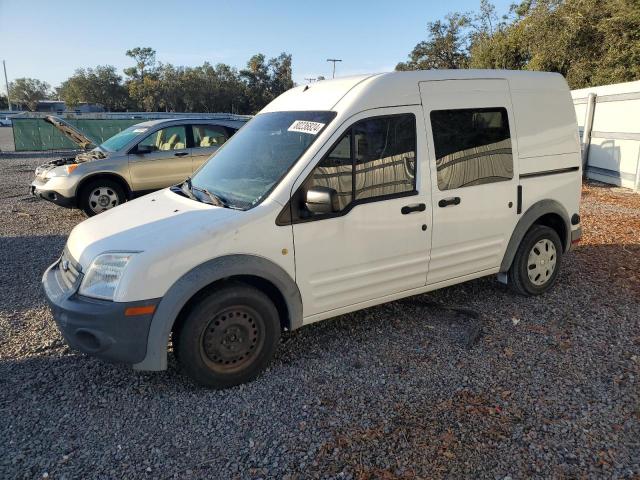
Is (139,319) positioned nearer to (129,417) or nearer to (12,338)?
(129,417)

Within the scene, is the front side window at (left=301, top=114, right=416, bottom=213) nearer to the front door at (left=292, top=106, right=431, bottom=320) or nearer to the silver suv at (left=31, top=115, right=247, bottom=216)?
the front door at (left=292, top=106, right=431, bottom=320)

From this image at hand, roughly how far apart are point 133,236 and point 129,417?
3.81 feet

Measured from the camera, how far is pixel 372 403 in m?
3.15

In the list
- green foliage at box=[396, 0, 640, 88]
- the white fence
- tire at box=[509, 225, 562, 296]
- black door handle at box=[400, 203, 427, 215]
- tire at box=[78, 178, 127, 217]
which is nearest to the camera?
black door handle at box=[400, 203, 427, 215]

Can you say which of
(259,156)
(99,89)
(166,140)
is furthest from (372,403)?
(99,89)

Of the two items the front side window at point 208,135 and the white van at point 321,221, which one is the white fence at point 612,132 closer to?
the white van at point 321,221

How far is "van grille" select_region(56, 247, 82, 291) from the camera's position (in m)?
3.18

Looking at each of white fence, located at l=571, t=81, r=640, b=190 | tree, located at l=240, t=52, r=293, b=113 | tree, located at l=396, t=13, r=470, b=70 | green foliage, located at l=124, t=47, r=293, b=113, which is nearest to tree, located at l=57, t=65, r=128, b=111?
green foliage, located at l=124, t=47, r=293, b=113

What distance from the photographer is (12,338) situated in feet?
13.4

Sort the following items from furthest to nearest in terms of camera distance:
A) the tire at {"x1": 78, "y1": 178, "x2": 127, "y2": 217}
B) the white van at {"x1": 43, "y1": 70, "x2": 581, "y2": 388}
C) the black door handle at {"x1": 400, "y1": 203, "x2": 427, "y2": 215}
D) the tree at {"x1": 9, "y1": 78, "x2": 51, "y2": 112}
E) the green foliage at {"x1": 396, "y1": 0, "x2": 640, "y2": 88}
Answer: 1. the tree at {"x1": 9, "y1": 78, "x2": 51, "y2": 112}
2. the green foliage at {"x1": 396, "y1": 0, "x2": 640, "y2": 88}
3. the tire at {"x1": 78, "y1": 178, "x2": 127, "y2": 217}
4. the black door handle at {"x1": 400, "y1": 203, "x2": 427, "y2": 215}
5. the white van at {"x1": 43, "y1": 70, "x2": 581, "y2": 388}

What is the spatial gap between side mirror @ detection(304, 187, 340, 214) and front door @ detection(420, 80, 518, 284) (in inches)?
42.4

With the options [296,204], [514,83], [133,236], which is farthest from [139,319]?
[514,83]

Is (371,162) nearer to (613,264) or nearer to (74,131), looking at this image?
(613,264)

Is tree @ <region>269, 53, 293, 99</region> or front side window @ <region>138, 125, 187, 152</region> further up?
tree @ <region>269, 53, 293, 99</region>
